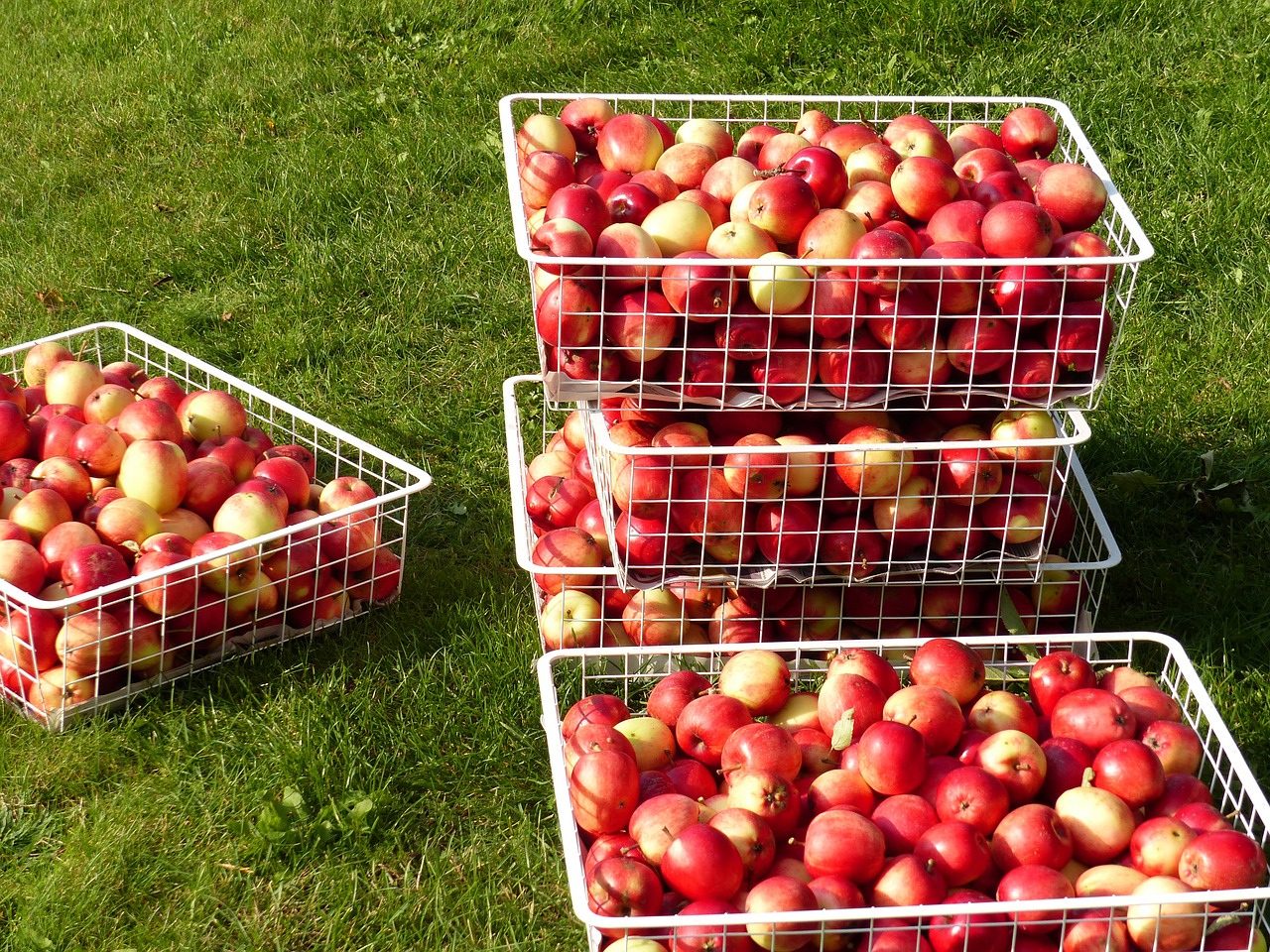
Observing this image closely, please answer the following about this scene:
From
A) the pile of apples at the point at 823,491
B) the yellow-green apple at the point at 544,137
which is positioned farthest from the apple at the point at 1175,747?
the yellow-green apple at the point at 544,137

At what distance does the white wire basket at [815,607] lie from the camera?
129 inches

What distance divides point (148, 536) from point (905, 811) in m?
1.94

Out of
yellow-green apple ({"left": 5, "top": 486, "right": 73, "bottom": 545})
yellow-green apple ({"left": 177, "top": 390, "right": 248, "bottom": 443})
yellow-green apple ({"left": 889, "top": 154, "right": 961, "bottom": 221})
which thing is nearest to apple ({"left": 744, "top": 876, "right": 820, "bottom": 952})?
yellow-green apple ({"left": 889, "top": 154, "right": 961, "bottom": 221})

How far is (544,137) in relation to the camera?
3.24 meters

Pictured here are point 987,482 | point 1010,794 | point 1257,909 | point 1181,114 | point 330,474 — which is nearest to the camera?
point 1257,909

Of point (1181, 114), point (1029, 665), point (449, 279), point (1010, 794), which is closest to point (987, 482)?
point (1029, 665)

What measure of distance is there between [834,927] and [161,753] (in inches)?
65.5

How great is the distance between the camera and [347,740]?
3.09 m

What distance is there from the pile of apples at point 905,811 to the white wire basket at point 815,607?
57cm

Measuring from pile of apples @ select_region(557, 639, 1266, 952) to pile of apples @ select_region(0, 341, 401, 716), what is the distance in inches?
42.0

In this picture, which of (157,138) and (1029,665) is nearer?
(1029,665)

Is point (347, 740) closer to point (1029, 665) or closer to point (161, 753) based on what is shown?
point (161, 753)

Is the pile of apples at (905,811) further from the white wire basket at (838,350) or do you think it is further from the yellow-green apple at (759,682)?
the white wire basket at (838,350)

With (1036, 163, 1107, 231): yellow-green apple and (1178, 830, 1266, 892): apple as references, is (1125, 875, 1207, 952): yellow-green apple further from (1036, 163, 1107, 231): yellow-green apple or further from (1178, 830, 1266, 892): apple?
(1036, 163, 1107, 231): yellow-green apple
